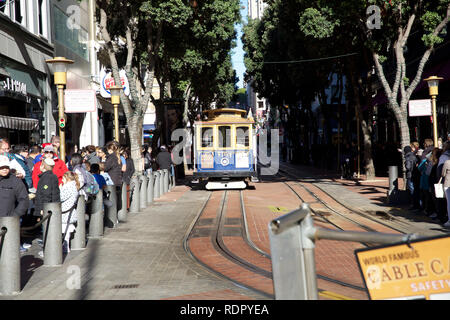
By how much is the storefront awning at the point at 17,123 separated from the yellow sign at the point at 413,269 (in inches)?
630

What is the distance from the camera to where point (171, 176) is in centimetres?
2473

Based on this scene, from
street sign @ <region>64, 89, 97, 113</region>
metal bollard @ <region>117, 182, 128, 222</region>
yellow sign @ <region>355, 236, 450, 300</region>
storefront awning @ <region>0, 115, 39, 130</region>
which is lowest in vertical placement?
metal bollard @ <region>117, 182, 128, 222</region>

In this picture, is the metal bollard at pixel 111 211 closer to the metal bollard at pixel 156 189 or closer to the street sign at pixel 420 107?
the metal bollard at pixel 156 189

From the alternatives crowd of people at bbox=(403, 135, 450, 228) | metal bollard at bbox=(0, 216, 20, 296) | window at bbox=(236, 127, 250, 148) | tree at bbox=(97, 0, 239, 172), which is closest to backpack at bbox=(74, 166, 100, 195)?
metal bollard at bbox=(0, 216, 20, 296)

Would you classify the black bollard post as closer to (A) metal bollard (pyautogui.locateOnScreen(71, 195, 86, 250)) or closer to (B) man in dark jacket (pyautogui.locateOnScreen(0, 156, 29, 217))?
(A) metal bollard (pyautogui.locateOnScreen(71, 195, 86, 250))

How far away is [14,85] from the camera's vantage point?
18.8 m

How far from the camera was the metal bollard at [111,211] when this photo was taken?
1230 cm

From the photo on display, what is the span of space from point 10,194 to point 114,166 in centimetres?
541

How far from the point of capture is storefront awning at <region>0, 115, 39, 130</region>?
17163mm

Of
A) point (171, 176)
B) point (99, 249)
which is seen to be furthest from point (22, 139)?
point (99, 249)

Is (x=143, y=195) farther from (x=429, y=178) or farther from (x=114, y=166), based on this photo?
(x=429, y=178)

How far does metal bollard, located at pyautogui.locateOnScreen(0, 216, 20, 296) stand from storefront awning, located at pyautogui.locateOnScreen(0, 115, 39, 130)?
11.2 meters

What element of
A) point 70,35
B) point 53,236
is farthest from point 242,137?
point 53,236
